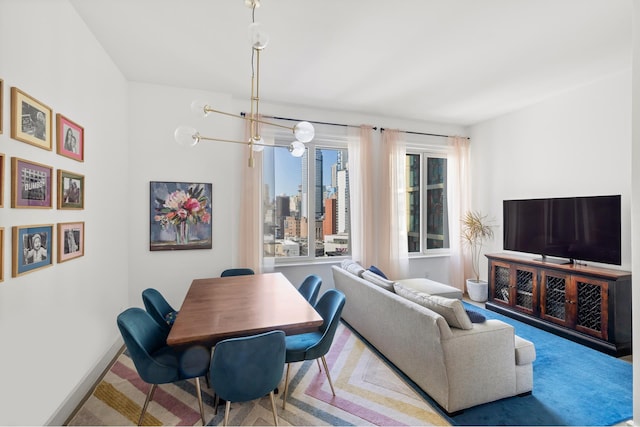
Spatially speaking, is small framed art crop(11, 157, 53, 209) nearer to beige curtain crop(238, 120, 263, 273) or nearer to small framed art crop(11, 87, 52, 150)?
small framed art crop(11, 87, 52, 150)

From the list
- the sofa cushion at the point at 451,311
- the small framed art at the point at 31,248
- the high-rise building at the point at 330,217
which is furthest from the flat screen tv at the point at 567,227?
the small framed art at the point at 31,248

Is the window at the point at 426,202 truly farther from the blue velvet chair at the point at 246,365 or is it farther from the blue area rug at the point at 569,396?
the blue velvet chair at the point at 246,365

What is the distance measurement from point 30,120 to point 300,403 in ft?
8.26

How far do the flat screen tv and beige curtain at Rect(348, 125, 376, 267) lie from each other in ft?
6.50

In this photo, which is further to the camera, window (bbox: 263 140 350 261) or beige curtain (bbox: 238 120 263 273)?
window (bbox: 263 140 350 261)

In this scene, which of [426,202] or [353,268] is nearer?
[353,268]

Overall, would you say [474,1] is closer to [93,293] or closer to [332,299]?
[332,299]

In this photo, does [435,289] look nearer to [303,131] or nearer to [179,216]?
[303,131]

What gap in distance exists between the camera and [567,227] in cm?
350

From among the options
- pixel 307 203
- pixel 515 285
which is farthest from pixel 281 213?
pixel 515 285

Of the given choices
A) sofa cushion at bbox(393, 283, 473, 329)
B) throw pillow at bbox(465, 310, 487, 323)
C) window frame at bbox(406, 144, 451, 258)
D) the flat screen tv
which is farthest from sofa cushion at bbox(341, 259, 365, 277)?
the flat screen tv

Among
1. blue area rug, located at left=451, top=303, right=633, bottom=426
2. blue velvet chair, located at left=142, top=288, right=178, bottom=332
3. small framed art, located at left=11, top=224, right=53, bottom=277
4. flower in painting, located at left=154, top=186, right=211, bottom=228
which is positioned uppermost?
flower in painting, located at left=154, top=186, right=211, bottom=228

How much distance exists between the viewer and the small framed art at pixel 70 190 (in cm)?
204

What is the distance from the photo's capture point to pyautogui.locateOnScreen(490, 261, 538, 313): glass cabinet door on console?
3734 millimetres
